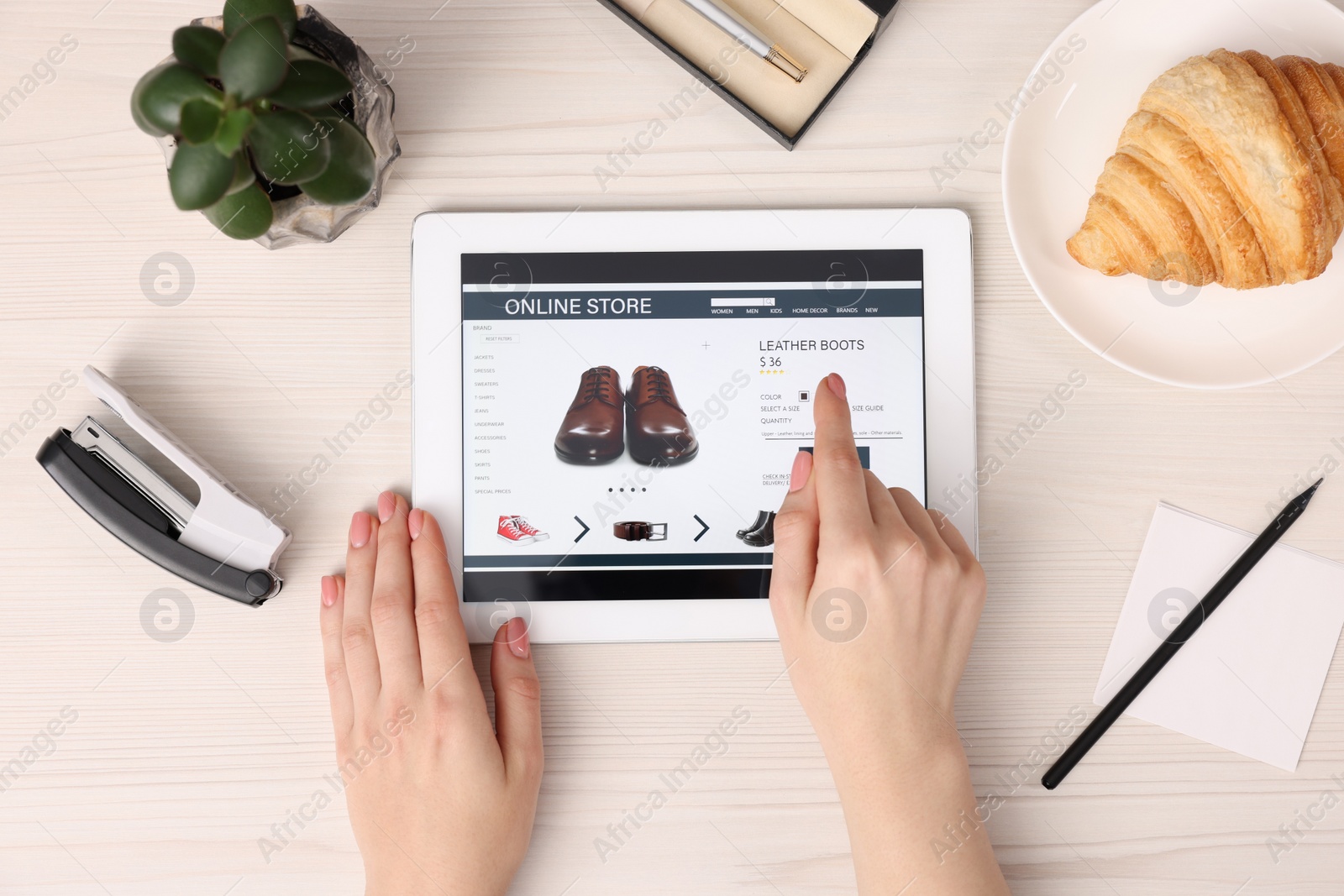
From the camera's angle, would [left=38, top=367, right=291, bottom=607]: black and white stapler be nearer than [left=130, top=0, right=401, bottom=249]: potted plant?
No

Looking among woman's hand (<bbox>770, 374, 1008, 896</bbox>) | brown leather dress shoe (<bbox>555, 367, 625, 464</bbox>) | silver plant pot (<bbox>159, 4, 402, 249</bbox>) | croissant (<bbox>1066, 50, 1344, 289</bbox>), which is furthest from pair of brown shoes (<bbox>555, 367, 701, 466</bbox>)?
croissant (<bbox>1066, 50, 1344, 289</bbox>)

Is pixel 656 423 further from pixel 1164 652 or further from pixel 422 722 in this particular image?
pixel 1164 652

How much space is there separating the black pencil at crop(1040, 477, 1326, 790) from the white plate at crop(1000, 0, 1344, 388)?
0.14 meters

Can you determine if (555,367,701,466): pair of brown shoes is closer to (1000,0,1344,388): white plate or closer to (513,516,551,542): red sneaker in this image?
(513,516,551,542): red sneaker

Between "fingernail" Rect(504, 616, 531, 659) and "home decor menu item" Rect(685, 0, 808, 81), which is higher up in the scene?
"home decor menu item" Rect(685, 0, 808, 81)

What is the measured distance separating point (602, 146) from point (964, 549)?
438 mm

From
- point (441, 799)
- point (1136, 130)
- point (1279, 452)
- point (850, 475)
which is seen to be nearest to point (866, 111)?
point (1136, 130)

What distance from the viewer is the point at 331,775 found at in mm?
635

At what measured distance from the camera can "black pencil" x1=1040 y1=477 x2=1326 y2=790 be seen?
0.63 meters

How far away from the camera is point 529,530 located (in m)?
0.63

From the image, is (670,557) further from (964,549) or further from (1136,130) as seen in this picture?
(1136,130)

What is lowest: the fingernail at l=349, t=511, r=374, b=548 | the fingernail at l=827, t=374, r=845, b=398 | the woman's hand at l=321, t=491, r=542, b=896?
the woman's hand at l=321, t=491, r=542, b=896

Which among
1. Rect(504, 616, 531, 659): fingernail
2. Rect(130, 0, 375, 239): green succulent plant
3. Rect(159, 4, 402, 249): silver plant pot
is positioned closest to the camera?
Rect(130, 0, 375, 239): green succulent plant

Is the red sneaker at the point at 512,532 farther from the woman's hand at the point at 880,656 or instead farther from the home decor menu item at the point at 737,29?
the home decor menu item at the point at 737,29
